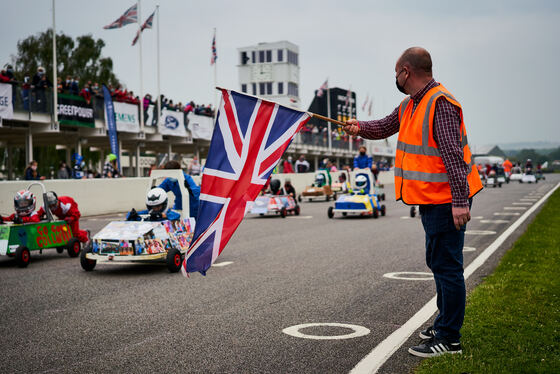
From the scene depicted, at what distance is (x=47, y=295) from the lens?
7.30 meters

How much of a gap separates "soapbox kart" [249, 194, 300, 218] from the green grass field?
37.7 feet

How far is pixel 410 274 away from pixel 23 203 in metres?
6.34

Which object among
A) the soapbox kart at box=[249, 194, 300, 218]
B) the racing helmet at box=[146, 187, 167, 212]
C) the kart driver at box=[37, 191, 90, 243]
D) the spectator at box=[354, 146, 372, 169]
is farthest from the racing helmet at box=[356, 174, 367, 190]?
the racing helmet at box=[146, 187, 167, 212]

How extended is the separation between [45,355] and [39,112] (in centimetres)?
2379

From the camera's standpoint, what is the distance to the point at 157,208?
9.42 m

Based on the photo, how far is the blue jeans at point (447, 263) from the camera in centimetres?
433

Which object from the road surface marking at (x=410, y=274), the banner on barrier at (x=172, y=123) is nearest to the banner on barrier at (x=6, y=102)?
the banner on barrier at (x=172, y=123)

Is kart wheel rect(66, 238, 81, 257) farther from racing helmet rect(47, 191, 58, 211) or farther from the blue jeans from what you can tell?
the blue jeans

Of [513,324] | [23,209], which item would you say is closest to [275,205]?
[23,209]

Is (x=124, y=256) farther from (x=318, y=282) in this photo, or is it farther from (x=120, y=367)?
(x=120, y=367)

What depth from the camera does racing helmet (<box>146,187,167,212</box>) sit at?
369 inches

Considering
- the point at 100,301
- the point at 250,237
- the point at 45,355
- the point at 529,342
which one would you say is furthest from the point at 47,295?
the point at 250,237

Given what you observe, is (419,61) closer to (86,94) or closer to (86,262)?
(86,262)

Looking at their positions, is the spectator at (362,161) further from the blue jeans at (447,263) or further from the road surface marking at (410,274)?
the blue jeans at (447,263)
